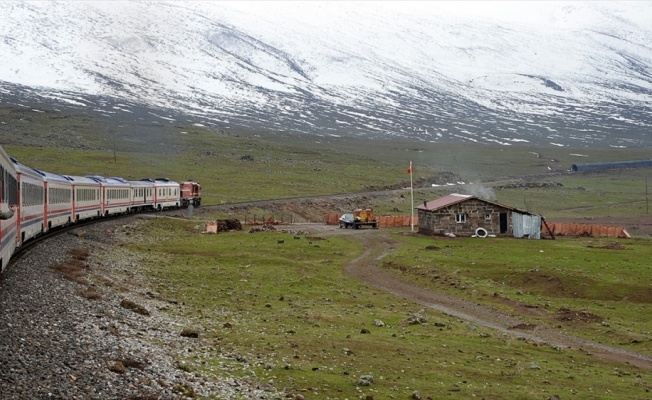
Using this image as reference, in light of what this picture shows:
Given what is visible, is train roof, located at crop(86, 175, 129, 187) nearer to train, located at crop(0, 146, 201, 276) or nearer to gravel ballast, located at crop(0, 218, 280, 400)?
train, located at crop(0, 146, 201, 276)

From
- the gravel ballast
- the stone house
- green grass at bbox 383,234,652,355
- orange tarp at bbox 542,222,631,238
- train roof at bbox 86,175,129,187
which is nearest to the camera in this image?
the gravel ballast

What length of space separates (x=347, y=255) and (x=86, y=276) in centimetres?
3179

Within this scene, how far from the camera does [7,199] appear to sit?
2736 cm

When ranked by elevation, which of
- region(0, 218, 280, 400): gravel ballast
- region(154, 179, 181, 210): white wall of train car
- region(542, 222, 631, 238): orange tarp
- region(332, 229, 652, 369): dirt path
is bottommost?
region(332, 229, 652, 369): dirt path

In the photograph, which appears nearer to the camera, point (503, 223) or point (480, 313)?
point (480, 313)

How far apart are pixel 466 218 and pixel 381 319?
4458 cm

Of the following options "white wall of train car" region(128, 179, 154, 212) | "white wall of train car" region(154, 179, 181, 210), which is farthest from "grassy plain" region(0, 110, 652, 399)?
"white wall of train car" region(154, 179, 181, 210)

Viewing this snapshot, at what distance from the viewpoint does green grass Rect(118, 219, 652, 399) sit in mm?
24922

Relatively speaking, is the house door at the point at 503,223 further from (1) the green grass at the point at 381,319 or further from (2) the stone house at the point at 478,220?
(1) the green grass at the point at 381,319

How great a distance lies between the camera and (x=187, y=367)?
72.7ft

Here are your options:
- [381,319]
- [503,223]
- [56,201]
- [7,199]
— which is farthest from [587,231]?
[7,199]

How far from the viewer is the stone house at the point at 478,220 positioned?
80188 mm

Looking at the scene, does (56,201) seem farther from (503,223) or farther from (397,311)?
(503,223)

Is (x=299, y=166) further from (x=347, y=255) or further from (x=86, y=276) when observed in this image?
(x=86, y=276)
